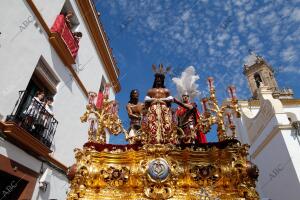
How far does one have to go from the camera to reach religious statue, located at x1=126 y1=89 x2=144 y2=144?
532 centimetres

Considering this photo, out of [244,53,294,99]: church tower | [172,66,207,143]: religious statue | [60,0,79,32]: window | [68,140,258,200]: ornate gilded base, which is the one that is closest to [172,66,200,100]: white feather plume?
[172,66,207,143]: religious statue

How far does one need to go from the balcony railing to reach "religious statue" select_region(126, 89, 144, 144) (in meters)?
2.52

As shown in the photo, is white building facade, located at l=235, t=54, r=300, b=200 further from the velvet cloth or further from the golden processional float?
the velvet cloth

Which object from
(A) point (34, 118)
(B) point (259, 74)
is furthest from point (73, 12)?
(B) point (259, 74)

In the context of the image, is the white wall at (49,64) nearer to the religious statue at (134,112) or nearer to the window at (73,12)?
the window at (73,12)

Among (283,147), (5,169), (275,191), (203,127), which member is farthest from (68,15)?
(275,191)

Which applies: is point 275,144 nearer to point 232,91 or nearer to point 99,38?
point 232,91

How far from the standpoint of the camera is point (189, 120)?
5270 mm

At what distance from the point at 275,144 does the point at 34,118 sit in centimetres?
1044

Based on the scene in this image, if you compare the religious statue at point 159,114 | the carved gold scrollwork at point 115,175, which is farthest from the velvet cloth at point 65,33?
the carved gold scrollwork at point 115,175

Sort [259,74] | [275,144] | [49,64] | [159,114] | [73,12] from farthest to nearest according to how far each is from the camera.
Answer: [259,74], [275,144], [73,12], [49,64], [159,114]

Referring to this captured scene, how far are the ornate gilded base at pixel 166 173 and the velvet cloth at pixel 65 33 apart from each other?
5.35m

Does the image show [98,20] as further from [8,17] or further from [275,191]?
[275,191]

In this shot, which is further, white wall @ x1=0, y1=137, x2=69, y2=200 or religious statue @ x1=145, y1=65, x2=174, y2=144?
white wall @ x1=0, y1=137, x2=69, y2=200
